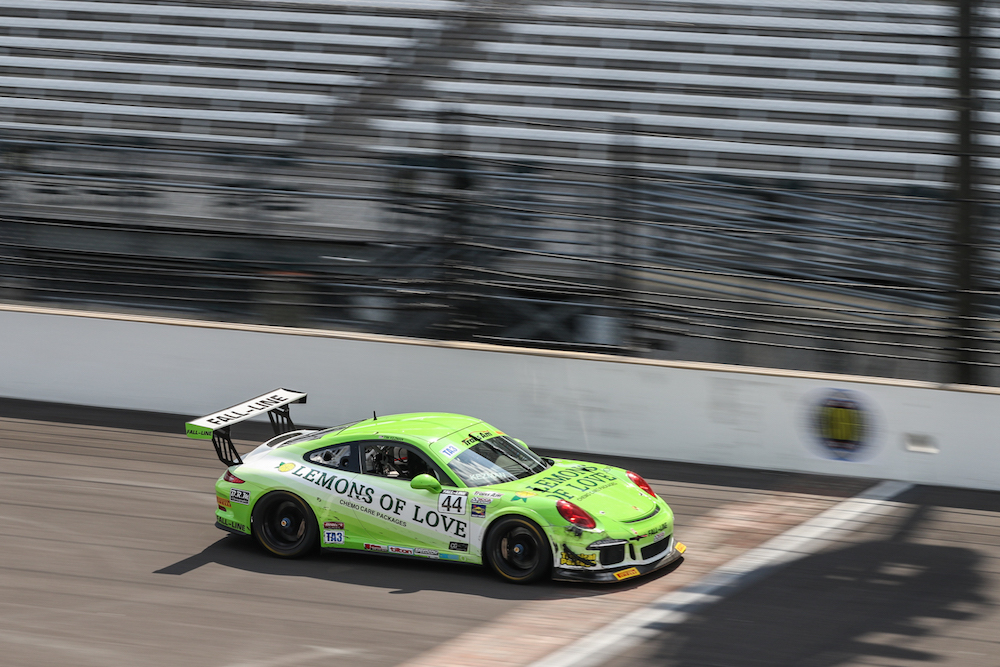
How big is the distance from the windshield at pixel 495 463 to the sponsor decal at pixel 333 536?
89cm

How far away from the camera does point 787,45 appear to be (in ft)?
52.6

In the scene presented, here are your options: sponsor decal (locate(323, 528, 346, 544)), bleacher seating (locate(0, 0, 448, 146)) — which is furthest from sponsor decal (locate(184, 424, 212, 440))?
bleacher seating (locate(0, 0, 448, 146))

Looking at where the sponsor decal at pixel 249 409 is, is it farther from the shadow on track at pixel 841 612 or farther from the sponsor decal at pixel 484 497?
the shadow on track at pixel 841 612

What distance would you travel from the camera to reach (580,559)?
6.49 meters

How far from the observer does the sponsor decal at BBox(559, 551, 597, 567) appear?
6484 mm

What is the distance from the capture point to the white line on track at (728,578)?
5.67 meters

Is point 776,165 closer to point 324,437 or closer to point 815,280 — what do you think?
point 815,280

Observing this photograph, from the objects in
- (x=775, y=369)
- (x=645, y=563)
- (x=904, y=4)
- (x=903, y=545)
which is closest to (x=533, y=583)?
(x=645, y=563)

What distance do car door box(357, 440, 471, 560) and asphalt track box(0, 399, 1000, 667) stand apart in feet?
0.69

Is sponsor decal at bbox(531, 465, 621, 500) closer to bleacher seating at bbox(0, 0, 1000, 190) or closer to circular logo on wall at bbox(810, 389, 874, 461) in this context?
circular logo on wall at bbox(810, 389, 874, 461)

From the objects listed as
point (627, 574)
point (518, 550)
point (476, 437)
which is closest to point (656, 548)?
point (627, 574)

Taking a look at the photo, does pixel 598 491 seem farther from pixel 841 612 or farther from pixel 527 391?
pixel 527 391

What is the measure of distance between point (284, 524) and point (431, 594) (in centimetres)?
132

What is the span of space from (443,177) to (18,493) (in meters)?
5.00
